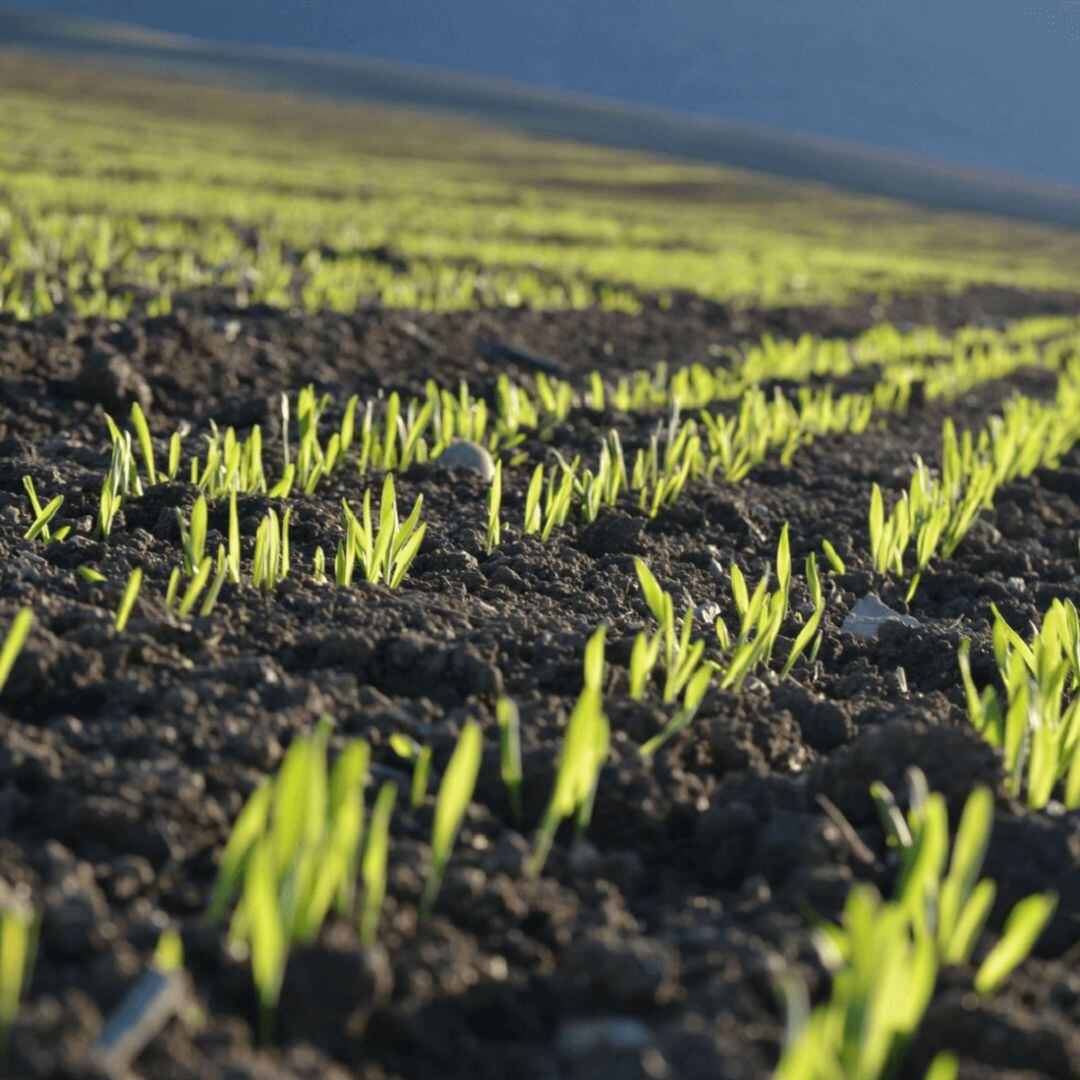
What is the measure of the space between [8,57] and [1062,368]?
73421 millimetres

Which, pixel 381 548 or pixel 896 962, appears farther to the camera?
pixel 381 548

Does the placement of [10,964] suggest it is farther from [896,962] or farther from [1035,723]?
[1035,723]

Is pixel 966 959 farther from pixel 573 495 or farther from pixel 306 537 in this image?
pixel 573 495

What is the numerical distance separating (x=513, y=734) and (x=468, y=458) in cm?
217

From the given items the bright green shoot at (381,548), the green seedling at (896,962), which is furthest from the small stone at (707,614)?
the green seedling at (896,962)

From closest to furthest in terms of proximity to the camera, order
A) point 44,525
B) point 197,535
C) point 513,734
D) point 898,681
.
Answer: point 513,734, point 197,535, point 898,681, point 44,525

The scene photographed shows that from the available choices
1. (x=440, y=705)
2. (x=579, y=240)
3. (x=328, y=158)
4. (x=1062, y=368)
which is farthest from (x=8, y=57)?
(x=440, y=705)

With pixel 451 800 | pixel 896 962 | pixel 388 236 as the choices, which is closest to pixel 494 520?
pixel 451 800

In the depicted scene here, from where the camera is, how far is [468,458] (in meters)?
3.54

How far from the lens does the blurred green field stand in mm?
7270

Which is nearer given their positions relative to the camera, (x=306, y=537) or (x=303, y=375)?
(x=306, y=537)

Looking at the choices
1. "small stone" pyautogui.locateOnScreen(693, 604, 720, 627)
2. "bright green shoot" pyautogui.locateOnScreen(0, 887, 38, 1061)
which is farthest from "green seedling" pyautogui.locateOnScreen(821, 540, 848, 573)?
"bright green shoot" pyautogui.locateOnScreen(0, 887, 38, 1061)

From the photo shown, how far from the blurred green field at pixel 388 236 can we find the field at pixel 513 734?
1991 millimetres

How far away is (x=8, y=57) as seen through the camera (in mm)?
68938
